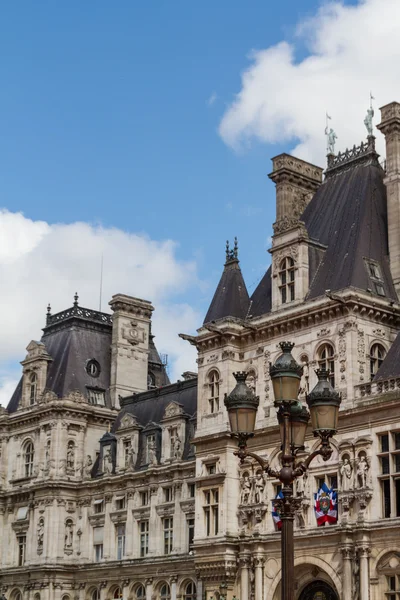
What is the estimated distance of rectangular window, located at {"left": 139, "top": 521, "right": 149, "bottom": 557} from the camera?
58.9m

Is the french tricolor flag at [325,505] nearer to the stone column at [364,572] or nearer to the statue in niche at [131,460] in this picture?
the stone column at [364,572]

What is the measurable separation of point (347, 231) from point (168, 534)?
67.1ft

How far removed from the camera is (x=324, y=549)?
1688 inches

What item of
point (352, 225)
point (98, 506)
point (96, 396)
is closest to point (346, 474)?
point (352, 225)

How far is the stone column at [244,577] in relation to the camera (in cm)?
4622

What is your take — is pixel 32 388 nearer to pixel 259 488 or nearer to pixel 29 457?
pixel 29 457

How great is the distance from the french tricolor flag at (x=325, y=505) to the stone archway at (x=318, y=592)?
8.62 ft

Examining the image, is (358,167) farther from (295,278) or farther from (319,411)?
(319,411)

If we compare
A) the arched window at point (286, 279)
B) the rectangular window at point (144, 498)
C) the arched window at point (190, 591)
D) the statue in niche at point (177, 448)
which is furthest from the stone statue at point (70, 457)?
the arched window at point (286, 279)

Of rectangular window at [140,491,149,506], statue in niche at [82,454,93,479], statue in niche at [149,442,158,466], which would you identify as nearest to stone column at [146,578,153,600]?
rectangular window at [140,491,149,506]

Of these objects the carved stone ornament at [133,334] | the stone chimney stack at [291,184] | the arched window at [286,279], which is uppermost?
the stone chimney stack at [291,184]

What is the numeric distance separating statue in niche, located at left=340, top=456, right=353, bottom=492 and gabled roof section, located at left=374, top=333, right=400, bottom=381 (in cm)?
379

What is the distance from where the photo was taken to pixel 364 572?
4059 cm

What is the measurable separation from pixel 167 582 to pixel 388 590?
19.3 meters
